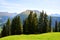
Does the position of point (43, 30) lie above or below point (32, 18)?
below

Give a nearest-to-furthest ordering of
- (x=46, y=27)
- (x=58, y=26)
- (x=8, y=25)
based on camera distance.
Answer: (x=46, y=27) → (x=8, y=25) → (x=58, y=26)

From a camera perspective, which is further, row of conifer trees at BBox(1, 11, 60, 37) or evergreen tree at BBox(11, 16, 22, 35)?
evergreen tree at BBox(11, 16, 22, 35)

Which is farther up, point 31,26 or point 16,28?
point 31,26

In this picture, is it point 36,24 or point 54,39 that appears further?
point 36,24

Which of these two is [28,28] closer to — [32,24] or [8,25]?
[32,24]

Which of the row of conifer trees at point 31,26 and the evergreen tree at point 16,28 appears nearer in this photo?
the row of conifer trees at point 31,26

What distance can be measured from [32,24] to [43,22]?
30.5ft

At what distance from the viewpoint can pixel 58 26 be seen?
112062 millimetres

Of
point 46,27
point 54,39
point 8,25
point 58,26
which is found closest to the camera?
point 54,39

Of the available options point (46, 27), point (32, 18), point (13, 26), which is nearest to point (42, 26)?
point (46, 27)

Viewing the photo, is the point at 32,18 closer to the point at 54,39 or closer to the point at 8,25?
the point at 8,25

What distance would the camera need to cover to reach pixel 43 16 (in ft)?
299

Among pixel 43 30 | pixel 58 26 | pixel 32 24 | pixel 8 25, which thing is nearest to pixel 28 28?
pixel 32 24

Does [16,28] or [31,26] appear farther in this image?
[16,28]
